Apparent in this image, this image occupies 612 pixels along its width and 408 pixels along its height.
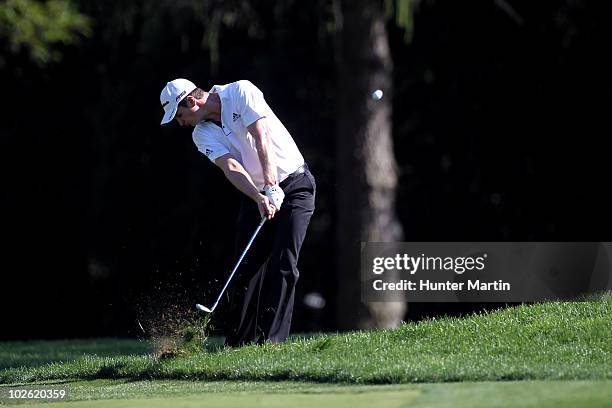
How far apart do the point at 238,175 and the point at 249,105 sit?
1.60 ft

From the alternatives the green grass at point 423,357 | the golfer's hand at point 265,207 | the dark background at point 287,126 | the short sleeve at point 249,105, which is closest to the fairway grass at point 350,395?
the green grass at point 423,357

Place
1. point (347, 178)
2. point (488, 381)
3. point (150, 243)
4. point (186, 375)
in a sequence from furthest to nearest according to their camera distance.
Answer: point (150, 243), point (347, 178), point (186, 375), point (488, 381)

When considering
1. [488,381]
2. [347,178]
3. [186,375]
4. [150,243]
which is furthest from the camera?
[150,243]

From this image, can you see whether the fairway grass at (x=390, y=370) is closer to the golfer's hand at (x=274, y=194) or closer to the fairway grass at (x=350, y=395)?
the fairway grass at (x=350, y=395)

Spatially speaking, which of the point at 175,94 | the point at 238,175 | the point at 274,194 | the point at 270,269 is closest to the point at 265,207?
the point at 274,194

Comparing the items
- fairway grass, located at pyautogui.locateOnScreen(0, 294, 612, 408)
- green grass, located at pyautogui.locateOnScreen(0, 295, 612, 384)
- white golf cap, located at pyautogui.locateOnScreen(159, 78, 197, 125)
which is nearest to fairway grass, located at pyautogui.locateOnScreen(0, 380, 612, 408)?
fairway grass, located at pyautogui.locateOnScreen(0, 294, 612, 408)

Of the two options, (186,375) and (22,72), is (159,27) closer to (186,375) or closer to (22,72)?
(22,72)

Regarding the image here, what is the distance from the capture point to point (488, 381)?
720 cm

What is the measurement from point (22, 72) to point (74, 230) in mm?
2715

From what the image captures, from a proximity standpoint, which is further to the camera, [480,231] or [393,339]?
[480,231]

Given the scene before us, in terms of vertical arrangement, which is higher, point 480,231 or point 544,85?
point 544,85

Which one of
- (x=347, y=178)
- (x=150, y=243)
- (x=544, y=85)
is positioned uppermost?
(x=544, y=85)

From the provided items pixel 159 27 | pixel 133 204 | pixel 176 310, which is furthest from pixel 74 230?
pixel 176 310

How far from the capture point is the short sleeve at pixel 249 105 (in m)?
8.54
